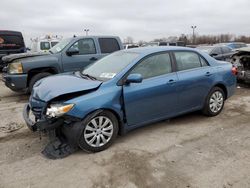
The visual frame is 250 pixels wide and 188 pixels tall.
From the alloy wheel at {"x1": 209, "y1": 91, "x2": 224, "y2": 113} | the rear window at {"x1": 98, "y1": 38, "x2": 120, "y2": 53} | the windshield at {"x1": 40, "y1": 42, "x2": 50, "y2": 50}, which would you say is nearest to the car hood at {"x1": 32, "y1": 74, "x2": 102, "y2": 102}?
the alloy wheel at {"x1": 209, "y1": 91, "x2": 224, "y2": 113}

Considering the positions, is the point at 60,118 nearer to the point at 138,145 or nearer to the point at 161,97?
the point at 138,145

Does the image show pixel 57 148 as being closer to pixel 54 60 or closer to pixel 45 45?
pixel 54 60

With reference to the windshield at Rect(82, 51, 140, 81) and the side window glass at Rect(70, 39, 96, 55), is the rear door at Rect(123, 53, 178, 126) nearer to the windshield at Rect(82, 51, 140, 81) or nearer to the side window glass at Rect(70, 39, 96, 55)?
the windshield at Rect(82, 51, 140, 81)

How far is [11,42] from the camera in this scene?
14.0 m

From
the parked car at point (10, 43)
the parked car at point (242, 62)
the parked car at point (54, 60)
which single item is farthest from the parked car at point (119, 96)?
the parked car at point (10, 43)

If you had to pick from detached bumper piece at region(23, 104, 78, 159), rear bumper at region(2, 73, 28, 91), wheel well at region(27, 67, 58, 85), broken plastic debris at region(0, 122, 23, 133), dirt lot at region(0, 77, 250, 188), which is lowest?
dirt lot at region(0, 77, 250, 188)

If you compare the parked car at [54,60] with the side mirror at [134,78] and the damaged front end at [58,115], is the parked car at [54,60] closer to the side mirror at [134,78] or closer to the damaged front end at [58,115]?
the damaged front end at [58,115]

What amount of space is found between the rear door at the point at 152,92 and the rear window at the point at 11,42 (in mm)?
11387

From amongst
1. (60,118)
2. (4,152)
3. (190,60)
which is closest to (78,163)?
(60,118)

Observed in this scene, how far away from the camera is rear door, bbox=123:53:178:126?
4.30 m

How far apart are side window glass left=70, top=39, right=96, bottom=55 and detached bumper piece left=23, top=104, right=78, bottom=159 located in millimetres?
4324

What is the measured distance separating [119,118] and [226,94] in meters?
2.88

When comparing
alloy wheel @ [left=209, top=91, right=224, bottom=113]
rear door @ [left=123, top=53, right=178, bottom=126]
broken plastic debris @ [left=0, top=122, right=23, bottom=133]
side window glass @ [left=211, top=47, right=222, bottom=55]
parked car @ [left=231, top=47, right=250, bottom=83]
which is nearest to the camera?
rear door @ [left=123, top=53, right=178, bottom=126]

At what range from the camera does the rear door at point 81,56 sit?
312 inches
